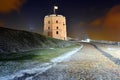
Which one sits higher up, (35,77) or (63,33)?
(63,33)

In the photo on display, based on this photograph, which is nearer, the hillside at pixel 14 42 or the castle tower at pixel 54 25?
the hillside at pixel 14 42

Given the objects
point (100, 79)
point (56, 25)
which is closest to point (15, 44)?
point (100, 79)

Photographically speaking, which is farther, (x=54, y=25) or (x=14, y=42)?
(x=54, y=25)

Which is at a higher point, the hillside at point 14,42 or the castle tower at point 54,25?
the castle tower at point 54,25

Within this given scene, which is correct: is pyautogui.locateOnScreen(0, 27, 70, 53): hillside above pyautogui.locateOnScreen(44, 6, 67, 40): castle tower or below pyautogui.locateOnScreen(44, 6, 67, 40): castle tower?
below

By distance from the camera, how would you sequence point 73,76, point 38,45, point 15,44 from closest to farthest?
point 73,76 → point 15,44 → point 38,45

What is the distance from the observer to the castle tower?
79812mm

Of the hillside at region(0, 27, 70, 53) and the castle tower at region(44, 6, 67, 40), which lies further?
the castle tower at region(44, 6, 67, 40)

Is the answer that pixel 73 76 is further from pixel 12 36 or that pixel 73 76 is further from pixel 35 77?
pixel 12 36

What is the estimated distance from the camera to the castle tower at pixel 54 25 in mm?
79812

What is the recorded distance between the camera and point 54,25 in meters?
79.9

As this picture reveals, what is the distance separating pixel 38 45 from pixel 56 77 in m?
26.6

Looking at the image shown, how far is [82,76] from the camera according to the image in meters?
14.3

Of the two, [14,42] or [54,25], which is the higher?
[54,25]
